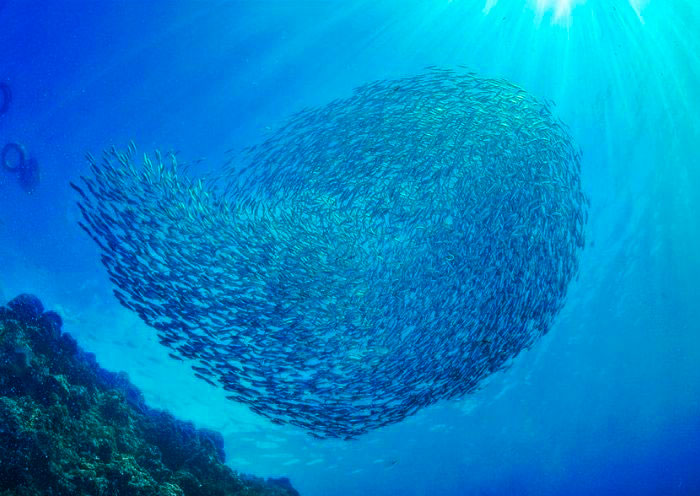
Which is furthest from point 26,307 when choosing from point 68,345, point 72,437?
point 72,437

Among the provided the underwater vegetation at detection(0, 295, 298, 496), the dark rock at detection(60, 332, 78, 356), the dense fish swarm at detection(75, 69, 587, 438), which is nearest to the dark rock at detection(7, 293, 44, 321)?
the underwater vegetation at detection(0, 295, 298, 496)

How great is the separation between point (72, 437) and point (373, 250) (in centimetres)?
696

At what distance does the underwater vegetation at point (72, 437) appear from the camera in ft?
19.5

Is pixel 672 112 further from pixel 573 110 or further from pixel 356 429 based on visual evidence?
pixel 356 429

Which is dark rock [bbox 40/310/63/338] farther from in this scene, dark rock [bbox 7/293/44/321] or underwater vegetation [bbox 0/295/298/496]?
dark rock [bbox 7/293/44/321]

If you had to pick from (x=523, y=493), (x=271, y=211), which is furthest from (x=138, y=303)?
(x=523, y=493)

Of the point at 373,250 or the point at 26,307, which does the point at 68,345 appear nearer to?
the point at 26,307

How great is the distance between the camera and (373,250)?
31.8 ft

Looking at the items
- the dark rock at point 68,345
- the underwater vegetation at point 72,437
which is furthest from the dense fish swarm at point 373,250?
the dark rock at point 68,345

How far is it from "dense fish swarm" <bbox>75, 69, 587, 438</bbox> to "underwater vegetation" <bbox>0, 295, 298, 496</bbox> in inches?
82.9

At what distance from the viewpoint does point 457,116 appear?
9344mm

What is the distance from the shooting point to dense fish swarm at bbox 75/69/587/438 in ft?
26.3

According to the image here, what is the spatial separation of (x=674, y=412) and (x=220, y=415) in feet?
179

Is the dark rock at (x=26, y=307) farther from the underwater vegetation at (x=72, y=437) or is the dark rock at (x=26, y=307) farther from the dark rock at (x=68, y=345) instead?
the dark rock at (x=68, y=345)
